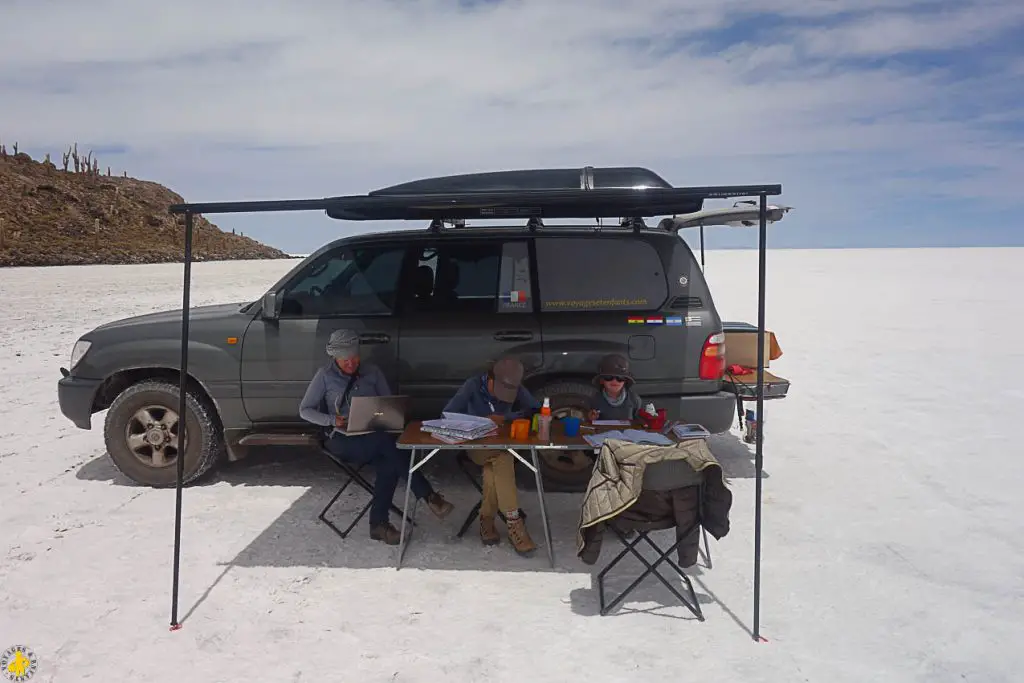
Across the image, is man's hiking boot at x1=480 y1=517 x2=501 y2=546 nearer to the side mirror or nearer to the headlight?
the side mirror

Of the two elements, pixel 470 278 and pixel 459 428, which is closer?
pixel 459 428

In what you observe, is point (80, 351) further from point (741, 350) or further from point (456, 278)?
point (741, 350)

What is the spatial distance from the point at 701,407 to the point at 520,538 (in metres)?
1.90

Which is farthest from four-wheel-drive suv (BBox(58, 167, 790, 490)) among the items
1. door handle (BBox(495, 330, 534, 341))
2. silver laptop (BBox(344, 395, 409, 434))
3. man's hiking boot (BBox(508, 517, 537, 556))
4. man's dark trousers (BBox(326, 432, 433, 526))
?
man's hiking boot (BBox(508, 517, 537, 556))

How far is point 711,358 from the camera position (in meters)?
5.78

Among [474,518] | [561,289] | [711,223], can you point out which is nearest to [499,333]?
[561,289]

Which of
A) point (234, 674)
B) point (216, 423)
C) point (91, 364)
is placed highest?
point (91, 364)

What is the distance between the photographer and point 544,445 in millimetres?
4570

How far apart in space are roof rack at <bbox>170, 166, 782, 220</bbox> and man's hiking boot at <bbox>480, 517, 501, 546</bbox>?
2082 millimetres

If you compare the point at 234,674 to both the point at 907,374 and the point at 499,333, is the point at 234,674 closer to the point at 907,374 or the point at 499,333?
the point at 499,333

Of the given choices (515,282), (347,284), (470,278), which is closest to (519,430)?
(515,282)

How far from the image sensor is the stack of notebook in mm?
4676

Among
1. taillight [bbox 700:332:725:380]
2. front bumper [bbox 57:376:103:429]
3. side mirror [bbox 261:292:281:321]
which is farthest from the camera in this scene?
front bumper [bbox 57:376:103:429]

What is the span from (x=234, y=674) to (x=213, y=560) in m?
1.37
